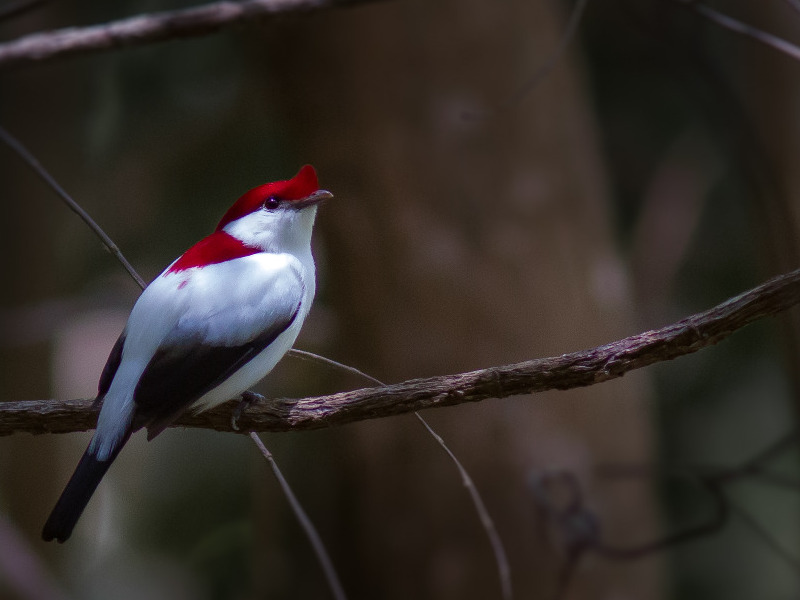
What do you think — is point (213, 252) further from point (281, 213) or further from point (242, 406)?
point (242, 406)

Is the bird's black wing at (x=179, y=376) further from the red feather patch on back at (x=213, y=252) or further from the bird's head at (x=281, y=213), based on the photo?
the bird's head at (x=281, y=213)

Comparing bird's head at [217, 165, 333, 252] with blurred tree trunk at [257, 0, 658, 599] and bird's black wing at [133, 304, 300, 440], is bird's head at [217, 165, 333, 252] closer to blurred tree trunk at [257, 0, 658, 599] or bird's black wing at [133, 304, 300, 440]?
bird's black wing at [133, 304, 300, 440]

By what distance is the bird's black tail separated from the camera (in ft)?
7.95

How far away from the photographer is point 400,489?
4.43 metres

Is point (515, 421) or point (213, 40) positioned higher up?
point (213, 40)

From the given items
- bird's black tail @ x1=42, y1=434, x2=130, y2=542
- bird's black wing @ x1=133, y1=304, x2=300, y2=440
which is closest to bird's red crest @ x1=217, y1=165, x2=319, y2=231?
bird's black wing @ x1=133, y1=304, x2=300, y2=440

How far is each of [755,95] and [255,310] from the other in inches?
145

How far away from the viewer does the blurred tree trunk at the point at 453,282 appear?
4367 mm

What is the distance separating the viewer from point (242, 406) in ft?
8.84

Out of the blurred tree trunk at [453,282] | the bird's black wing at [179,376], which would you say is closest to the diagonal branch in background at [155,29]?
the bird's black wing at [179,376]

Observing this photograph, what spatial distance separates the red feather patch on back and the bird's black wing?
13.7 inches

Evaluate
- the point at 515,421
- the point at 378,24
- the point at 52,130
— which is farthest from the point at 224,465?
the point at 378,24

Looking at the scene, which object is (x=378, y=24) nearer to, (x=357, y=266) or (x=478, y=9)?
(x=478, y=9)

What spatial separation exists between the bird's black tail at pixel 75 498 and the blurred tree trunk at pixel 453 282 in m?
2.07
